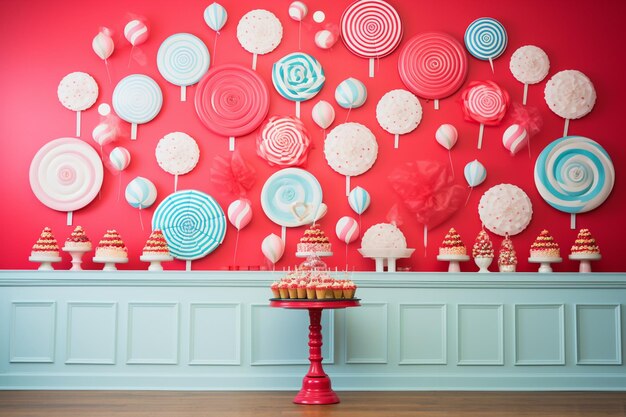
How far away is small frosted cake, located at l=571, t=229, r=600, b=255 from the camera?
5.78m

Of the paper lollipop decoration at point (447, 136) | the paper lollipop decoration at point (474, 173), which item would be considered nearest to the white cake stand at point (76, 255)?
the paper lollipop decoration at point (447, 136)

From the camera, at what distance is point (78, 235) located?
5742 mm

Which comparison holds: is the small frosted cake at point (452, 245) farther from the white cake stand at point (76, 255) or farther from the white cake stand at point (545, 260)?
the white cake stand at point (76, 255)

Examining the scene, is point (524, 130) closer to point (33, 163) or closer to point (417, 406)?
point (417, 406)

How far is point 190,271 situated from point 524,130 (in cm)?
263

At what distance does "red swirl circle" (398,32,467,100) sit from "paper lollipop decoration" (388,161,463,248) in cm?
57

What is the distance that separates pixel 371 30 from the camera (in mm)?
6113

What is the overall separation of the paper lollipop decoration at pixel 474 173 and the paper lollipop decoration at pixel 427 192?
9 cm

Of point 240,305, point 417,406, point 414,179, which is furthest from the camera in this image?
point 414,179

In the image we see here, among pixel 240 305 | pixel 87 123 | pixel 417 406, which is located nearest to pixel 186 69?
pixel 87 123

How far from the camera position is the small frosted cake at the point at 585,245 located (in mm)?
5777

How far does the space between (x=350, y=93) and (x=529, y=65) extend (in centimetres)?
137

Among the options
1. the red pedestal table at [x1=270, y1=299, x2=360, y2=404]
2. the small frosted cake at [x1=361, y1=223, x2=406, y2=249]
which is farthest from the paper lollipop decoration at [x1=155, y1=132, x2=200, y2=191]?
the red pedestal table at [x1=270, y1=299, x2=360, y2=404]

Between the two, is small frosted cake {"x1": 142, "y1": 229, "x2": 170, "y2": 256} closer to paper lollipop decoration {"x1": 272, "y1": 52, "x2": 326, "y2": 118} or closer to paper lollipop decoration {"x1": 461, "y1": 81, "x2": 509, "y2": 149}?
paper lollipop decoration {"x1": 272, "y1": 52, "x2": 326, "y2": 118}
